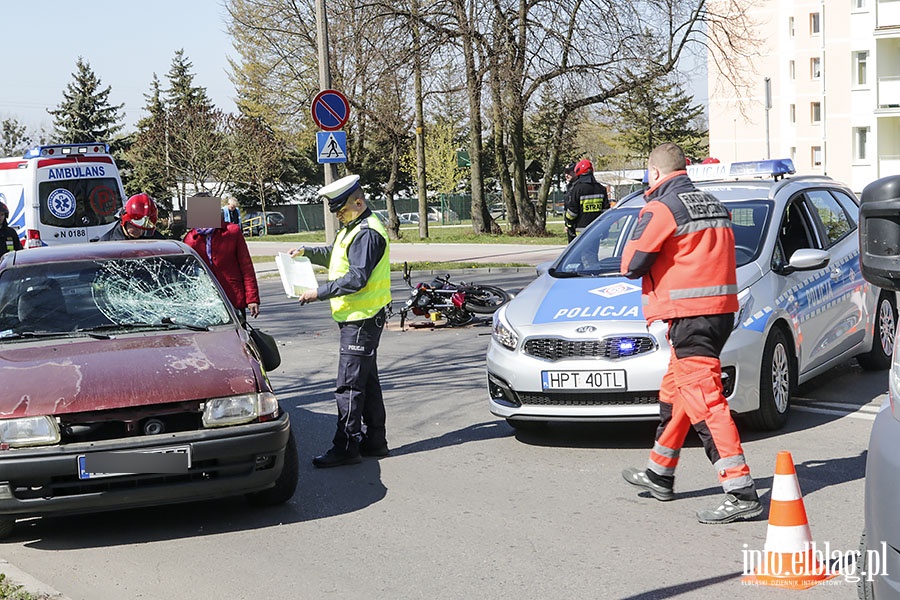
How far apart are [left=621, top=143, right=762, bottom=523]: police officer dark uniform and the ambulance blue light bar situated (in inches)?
721

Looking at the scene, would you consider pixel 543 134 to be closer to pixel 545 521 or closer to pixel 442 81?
pixel 442 81

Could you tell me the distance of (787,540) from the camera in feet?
15.5

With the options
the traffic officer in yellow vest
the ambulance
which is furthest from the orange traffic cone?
the ambulance

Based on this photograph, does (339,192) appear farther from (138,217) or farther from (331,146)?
(331,146)

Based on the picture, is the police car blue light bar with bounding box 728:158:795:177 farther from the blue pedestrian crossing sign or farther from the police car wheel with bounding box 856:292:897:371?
the blue pedestrian crossing sign

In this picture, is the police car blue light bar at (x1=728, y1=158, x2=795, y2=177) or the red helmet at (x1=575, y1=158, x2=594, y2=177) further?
the red helmet at (x1=575, y1=158, x2=594, y2=177)

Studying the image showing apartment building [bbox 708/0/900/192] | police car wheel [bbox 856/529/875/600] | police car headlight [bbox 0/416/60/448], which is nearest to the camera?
police car wheel [bbox 856/529/875/600]

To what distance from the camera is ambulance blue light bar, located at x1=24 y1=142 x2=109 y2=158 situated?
2225cm

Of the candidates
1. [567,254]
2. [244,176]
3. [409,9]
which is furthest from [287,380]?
[244,176]

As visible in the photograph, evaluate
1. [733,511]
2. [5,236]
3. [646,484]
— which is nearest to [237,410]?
[646,484]

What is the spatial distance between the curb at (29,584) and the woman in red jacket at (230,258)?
4691 millimetres

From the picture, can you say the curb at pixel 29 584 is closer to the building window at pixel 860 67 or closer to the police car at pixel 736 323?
the police car at pixel 736 323

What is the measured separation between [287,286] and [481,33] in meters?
26.9

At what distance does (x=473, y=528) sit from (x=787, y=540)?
1675 mm
